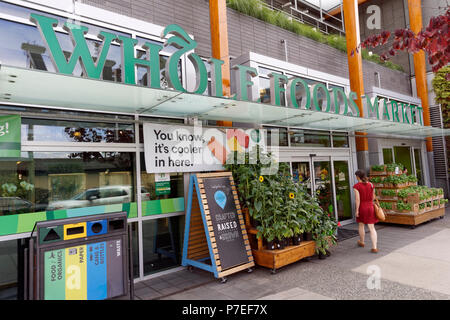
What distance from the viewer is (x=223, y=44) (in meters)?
5.88

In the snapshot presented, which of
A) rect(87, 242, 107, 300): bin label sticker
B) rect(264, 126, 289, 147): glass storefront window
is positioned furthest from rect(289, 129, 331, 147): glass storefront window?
rect(87, 242, 107, 300): bin label sticker

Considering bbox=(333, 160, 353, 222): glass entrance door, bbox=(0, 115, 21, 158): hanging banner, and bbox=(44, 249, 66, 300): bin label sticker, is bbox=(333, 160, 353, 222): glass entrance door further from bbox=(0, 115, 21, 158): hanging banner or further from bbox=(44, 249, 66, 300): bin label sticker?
bbox=(0, 115, 21, 158): hanging banner

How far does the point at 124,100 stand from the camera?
13.1 ft

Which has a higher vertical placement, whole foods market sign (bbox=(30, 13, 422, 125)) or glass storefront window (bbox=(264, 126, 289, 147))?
whole foods market sign (bbox=(30, 13, 422, 125))

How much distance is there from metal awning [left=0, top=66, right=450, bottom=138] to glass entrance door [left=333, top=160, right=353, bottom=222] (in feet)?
8.30

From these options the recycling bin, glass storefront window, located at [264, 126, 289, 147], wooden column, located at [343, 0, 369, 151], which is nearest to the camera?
the recycling bin

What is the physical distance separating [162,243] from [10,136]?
8.93 feet

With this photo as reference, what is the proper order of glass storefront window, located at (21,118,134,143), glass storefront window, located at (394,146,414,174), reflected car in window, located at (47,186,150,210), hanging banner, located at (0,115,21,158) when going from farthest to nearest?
glass storefront window, located at (394,146,414,174)
reflected car in window, located at (47,186,150,210)
glass storefront window, located at (21,118,134,143)
hanging banner, located at (0,115,21,158)

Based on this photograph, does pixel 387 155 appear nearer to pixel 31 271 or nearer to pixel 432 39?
pixel 432 39

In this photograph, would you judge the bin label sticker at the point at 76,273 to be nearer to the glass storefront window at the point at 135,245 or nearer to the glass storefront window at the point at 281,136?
the glass storefront window at the point at 135,245

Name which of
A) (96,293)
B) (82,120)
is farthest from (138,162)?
(96,293)

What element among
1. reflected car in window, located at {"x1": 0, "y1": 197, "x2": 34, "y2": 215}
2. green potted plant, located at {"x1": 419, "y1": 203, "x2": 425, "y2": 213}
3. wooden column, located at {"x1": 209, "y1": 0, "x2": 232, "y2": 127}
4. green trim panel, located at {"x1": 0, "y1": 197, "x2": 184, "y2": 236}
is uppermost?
wooden column, located at {"x1": 209, "y1": 0, "x2": 232, "y2": 127}

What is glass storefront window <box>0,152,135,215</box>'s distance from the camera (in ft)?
12.7

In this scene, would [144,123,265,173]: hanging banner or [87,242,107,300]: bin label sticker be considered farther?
[144,123,265,173]: hanging banner
